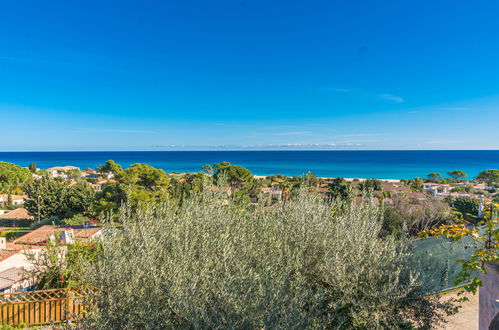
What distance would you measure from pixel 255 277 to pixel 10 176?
129 ft

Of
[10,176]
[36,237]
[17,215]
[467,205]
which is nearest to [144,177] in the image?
[36,237]

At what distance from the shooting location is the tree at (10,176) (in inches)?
1188

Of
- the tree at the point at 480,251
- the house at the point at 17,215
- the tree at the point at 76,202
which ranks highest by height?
the tree at the point at 480,251

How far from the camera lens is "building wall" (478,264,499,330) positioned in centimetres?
336

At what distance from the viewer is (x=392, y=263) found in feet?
13.3

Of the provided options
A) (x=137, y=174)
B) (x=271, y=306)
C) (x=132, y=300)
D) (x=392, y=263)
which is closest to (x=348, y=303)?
(x=392, y=263)

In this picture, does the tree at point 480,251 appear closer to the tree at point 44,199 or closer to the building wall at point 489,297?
the building wall at point 489,297

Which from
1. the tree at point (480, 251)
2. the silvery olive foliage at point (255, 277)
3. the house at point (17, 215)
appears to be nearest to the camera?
the silvery olive foliage at point (255, 277)

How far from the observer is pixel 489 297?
3.55 metres

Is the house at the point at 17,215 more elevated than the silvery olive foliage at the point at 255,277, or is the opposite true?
the silvery olive foliage at the point at 255,277

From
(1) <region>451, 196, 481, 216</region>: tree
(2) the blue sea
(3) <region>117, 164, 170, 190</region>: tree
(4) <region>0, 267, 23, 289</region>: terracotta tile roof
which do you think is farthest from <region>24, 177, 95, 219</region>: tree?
(1) <region>451, 196, 481, 216</region>: tree

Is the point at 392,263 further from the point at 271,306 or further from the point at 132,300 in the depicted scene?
the point at 132,300

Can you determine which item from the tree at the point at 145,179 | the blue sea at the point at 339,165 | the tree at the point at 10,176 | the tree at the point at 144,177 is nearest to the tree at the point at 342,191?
the tree at the point at 145,179

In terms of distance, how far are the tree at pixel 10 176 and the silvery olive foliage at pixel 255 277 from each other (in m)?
36.3
